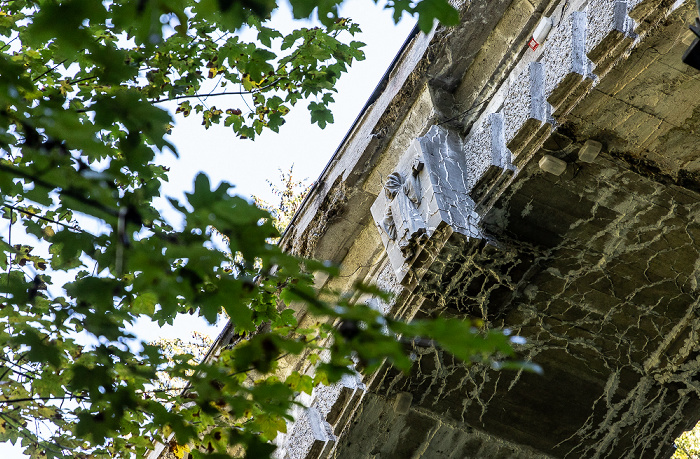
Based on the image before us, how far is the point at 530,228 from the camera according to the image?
403 cm

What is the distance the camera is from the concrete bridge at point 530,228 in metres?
3.53

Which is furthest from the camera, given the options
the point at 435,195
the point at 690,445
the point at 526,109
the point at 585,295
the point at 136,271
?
the point at 690,445

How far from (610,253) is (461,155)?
3.47ft

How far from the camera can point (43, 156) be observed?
2271 millimetres

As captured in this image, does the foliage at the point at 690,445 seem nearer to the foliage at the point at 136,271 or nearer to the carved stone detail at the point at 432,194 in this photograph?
the carved stone detail at the point at 432,194

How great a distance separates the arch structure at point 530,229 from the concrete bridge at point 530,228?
12 mm

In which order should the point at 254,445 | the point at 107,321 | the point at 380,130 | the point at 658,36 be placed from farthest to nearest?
1. the point at 380,130
2. the point at 658,36
3. the point at 107,321
4. the point at 254,445

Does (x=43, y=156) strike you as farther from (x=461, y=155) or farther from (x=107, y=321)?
(x=461, y=155)

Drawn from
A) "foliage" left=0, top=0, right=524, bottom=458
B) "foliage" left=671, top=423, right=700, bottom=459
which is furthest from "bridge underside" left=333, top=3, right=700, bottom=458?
"foliage" left=671, top=423, right=700, bottom=459

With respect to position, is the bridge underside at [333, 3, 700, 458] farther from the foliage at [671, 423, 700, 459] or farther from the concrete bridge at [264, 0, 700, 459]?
the foliage at [671, 423, 700, 459]

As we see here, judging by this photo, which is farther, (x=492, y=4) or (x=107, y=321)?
(x=492, y=4)

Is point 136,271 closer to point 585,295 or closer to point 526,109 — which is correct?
point 526,109

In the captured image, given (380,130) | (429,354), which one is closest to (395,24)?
(380,130)

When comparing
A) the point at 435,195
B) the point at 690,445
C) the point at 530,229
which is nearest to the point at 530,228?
the point at 530,229
